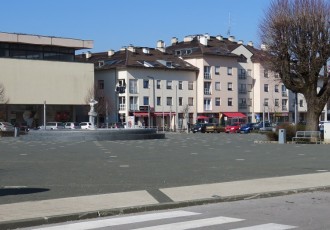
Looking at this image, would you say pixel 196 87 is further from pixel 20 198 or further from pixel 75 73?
pixel 20 198

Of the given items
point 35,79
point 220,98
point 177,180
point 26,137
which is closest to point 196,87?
point 220,98

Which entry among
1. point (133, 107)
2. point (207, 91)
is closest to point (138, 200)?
point (133, 107)

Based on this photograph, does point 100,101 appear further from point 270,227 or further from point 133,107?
point 270,227

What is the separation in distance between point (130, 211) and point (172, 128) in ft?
277

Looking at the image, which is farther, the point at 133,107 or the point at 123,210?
→ the point at 133,107

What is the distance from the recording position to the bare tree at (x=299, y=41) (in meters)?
38.3

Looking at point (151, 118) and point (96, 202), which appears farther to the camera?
point (151, 118)

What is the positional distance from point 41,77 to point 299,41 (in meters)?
53.9

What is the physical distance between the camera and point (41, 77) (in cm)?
8450

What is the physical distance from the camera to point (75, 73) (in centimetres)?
8806

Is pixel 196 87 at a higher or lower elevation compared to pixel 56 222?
higher

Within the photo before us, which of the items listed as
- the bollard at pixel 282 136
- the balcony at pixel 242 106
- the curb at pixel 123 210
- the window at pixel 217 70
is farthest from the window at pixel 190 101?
the curb at pixel 123 210

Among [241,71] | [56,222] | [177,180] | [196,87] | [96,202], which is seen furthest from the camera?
[241,71]

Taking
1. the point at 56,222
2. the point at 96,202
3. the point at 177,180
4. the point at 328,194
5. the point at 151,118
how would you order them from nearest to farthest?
the point at 56,222
the point at 96,202
the point at 328,194
the point at 177,180
the point at 151,118
